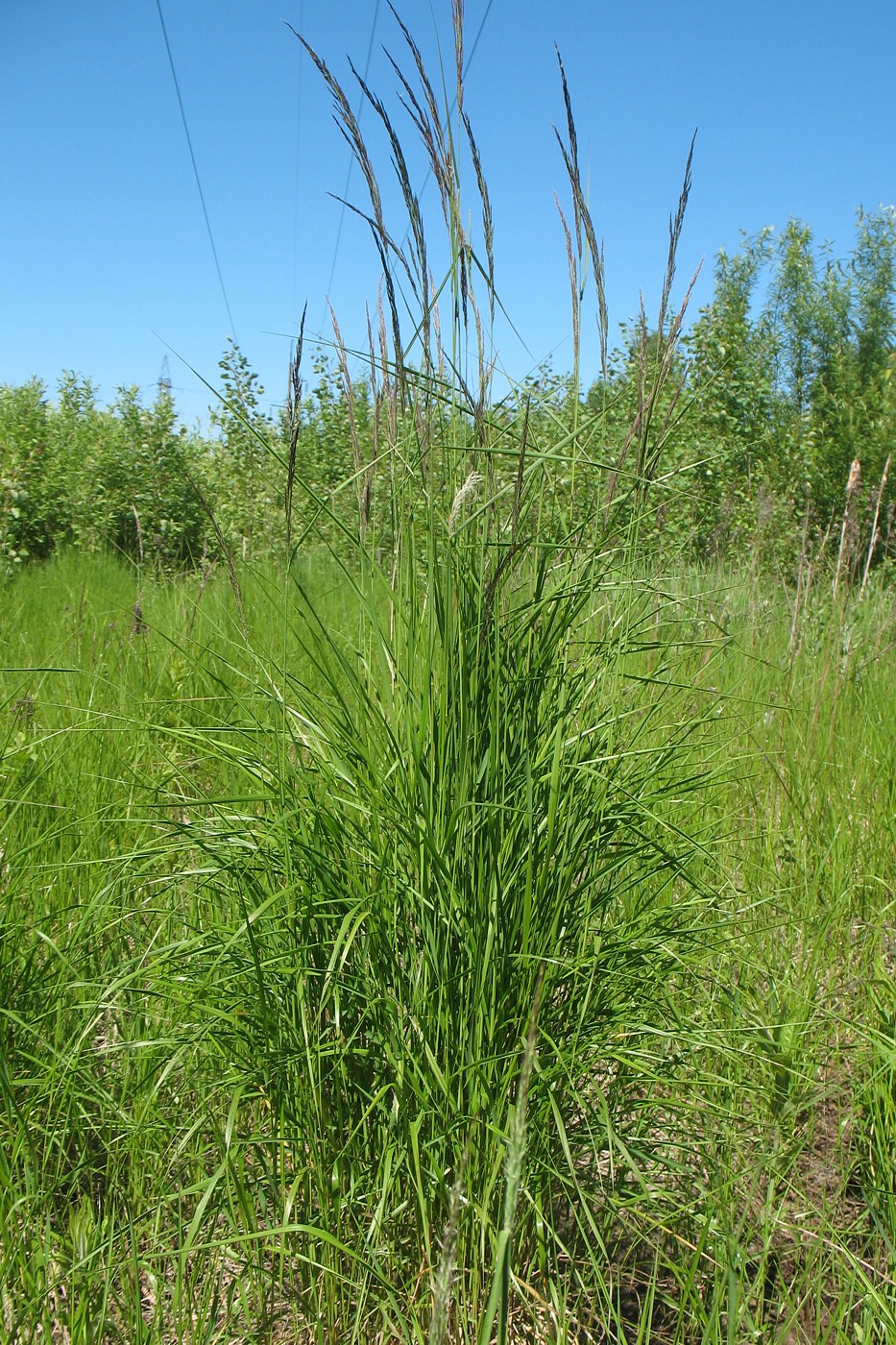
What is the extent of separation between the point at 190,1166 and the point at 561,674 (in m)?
0.95

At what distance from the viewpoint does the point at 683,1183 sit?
1458 mm

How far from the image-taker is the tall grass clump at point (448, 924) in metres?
1.24

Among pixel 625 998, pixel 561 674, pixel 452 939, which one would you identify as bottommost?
pixel 625 998

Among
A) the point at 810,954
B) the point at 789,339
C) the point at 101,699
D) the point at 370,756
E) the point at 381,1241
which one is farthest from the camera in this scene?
the point at 789,339

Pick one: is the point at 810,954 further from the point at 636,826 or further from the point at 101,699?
the point at 101,699

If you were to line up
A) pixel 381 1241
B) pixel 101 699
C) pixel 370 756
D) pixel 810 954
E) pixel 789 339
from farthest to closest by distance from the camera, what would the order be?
pixel 789 339
pixel 101 699
pixel 810 954
pixel 370 756
pixel 381 1241

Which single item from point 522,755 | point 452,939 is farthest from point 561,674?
point 452,939

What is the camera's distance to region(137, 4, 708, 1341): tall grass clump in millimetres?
1242

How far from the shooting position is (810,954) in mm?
1972

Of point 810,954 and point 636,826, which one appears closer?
point 636,826

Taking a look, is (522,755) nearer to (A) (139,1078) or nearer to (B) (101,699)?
(A) (139,1078)

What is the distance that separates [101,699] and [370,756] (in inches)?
59.6

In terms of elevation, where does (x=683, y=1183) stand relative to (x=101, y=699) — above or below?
below

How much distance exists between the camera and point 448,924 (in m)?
1.23
